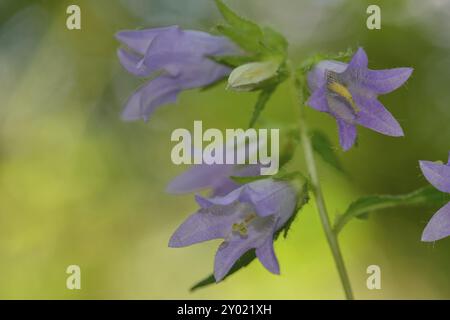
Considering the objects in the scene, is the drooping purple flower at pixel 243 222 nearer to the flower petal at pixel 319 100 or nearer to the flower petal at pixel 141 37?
the flower petal at pixel 319 100

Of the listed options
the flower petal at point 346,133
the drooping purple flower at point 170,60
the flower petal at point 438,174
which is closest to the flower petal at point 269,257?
the flower petal at point 346,133

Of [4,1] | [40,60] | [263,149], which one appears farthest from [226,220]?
[4,1]

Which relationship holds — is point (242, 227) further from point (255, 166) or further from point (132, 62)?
point (132, 62)

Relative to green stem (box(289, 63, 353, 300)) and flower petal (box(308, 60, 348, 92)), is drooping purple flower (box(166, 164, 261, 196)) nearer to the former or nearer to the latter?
green stem (box(289, 63, 353, 300))

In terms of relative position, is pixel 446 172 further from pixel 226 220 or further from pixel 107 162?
pixel 107 162

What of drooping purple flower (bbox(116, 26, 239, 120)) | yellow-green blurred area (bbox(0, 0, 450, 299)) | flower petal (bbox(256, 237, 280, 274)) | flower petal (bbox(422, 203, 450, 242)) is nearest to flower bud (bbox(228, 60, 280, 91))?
drooping purple flower (bbox(116, 26, 239, 120))

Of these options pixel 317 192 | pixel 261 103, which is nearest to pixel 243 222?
pixel 317 192
